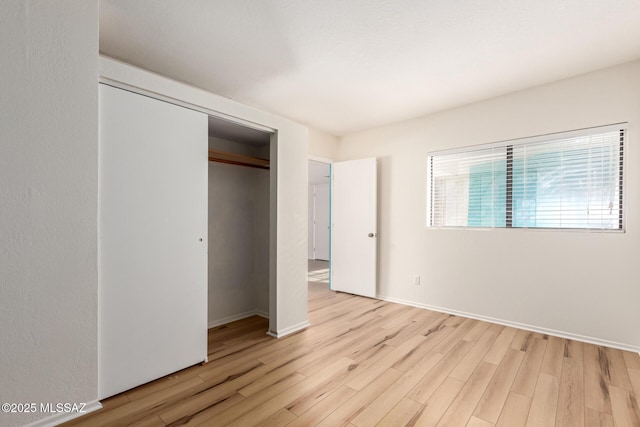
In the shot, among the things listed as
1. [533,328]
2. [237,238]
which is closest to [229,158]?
[237,238]

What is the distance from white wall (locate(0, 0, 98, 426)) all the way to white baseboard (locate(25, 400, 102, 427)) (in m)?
0.03

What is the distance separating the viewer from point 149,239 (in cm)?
204

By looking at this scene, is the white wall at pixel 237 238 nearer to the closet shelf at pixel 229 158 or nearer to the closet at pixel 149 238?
the closet shelf at pixel 229 158

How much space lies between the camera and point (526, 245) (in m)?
3.15

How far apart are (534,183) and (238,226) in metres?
3.39

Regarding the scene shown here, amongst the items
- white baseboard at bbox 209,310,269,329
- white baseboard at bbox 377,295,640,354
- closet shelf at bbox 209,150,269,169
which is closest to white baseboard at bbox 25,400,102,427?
white baseboard at bbox 209,310,269,329

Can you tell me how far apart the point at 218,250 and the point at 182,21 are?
7.06 ft

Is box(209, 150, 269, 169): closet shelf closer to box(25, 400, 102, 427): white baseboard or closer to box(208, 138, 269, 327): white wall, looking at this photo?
box(208, 138, 269, 327): white wall

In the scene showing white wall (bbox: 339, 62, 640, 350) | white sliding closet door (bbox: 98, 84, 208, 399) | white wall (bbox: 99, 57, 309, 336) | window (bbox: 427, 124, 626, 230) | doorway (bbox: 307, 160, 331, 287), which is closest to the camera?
white sliding closet door (bbox: 98, 84, 208, 399)

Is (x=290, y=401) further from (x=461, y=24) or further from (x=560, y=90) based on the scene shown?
(x=560, y=90)

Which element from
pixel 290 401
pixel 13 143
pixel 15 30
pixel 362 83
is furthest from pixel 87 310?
pixel 362 83

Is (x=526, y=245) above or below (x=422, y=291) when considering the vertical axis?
above

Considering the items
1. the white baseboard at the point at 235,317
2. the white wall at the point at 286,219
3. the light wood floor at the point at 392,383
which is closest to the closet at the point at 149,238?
the light wood floor at the point at 392,383

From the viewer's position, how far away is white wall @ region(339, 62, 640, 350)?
104 inches
